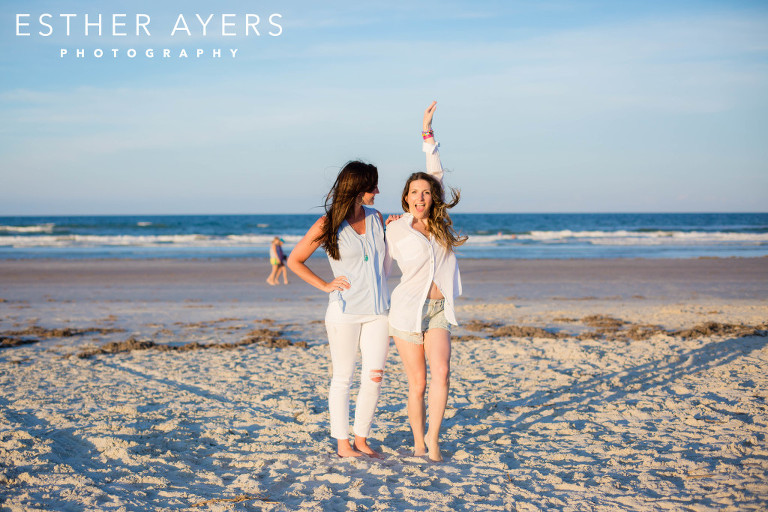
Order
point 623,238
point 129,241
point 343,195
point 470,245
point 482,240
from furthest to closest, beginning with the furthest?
point 482,240, point 623,238, point 129,241, point 470,245, point 343,195

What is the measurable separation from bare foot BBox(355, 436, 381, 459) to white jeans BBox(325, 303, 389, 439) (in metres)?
0.15

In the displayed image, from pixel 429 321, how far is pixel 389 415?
5.13ft

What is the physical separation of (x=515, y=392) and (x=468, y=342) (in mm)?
2324

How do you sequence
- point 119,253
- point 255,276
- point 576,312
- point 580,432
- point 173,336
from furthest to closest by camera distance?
1. point 119,253
2. point 255,276
3. point 576,312
4. point 173,336
5. point 580,432

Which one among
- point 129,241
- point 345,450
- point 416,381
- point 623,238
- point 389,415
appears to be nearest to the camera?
point 416,381

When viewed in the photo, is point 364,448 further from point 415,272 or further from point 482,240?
point 482,240

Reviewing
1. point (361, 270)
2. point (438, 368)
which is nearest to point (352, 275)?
point (361, 270)

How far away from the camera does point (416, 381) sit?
3930 millimetres

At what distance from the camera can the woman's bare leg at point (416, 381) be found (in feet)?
12.7

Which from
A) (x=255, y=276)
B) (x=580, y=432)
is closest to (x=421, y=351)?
(x=580, y=432)

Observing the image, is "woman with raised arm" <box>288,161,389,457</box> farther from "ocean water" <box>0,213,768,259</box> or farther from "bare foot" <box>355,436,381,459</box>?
"ocean water" <box>0,213,768,259</box>

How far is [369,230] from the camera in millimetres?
3850

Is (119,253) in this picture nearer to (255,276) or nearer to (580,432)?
(255,276)

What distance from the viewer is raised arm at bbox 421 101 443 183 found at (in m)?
4.09
